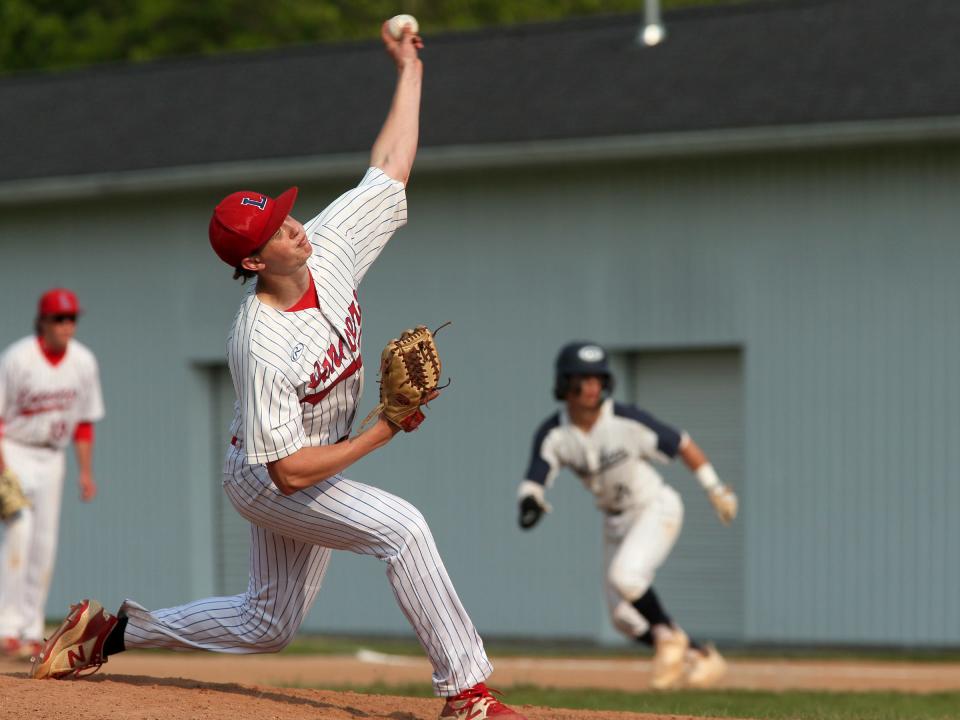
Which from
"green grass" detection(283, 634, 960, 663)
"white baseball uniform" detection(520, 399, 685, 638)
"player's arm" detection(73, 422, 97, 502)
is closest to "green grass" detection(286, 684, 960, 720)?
"white baseball uniform" detection(520, 399, 685, 638)

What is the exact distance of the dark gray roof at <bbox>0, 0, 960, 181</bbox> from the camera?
1355cm

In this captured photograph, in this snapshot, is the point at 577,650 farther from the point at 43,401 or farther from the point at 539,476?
the point at 43,401

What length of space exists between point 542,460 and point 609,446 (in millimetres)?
461

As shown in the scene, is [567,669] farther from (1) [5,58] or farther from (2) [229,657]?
(1) [5,58]

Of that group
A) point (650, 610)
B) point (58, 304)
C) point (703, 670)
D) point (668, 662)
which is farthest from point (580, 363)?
point (58, 304)

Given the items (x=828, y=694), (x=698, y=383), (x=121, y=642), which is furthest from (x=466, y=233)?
(x=121, y=642)

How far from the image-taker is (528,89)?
1534 centimetres

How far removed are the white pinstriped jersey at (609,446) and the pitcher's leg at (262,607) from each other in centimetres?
393

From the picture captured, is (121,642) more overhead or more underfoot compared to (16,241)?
more underfoot

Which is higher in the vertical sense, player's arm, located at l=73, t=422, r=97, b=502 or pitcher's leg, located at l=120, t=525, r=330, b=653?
player's arm, located at l=73, t=422, r=97, b=502

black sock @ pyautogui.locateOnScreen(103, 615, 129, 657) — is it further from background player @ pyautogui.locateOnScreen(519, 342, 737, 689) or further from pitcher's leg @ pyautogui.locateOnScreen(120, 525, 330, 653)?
background player @ pyautogui.locateOnScreen(519, 342, 737, 689)

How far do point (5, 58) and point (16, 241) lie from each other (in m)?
18.6

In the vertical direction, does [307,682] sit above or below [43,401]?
below

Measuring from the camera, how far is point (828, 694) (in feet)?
32.3
